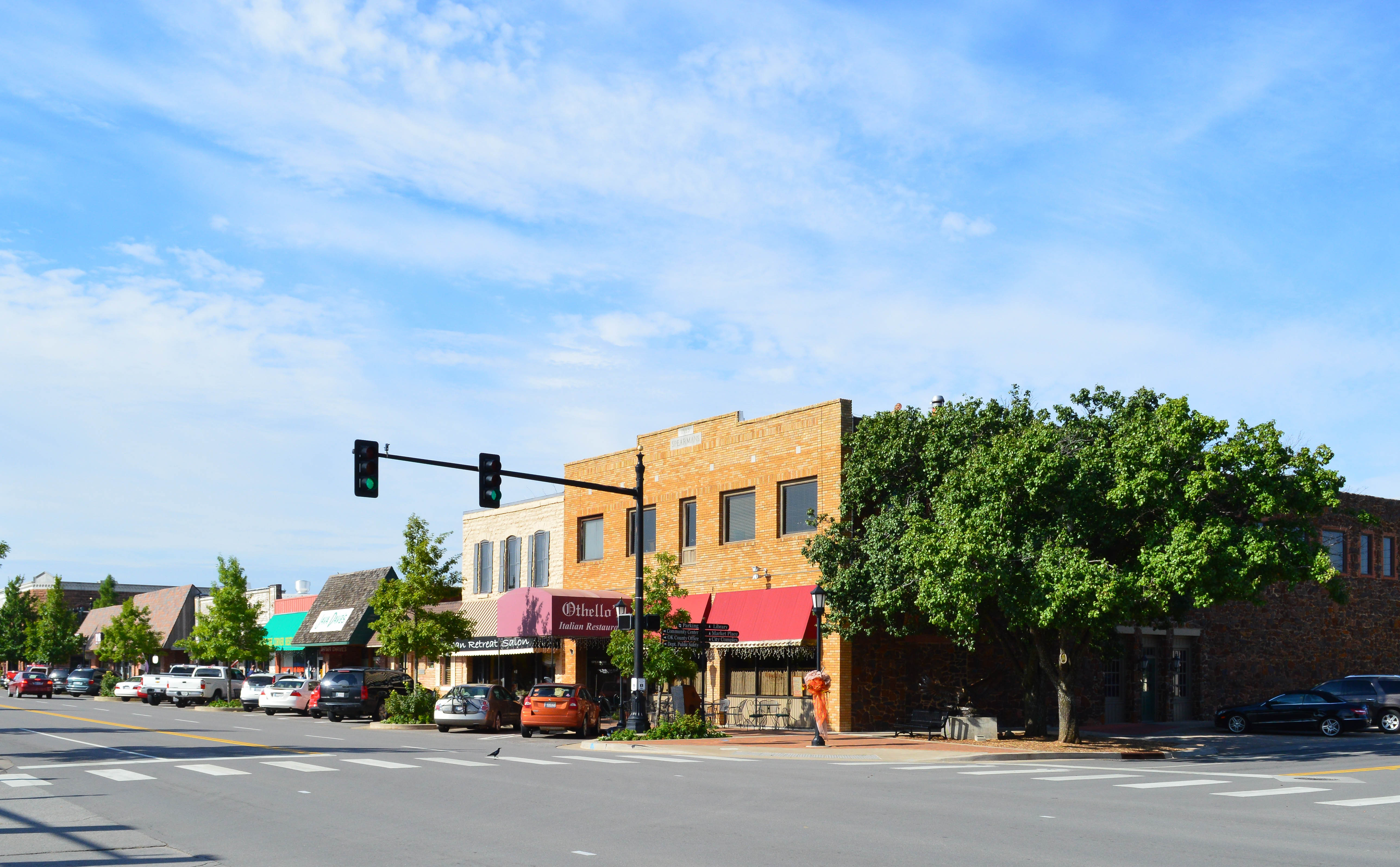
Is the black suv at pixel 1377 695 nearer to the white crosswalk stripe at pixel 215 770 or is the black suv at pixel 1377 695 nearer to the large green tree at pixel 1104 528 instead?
the large green tree at pixel 1104 528

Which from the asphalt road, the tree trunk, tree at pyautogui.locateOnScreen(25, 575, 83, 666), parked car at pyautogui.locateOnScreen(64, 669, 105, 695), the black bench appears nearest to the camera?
the asphalt road

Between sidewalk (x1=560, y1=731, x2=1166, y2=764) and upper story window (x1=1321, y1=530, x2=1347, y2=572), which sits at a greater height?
upper story window (x1=1321, y1=530, x2=1347, y2=572)

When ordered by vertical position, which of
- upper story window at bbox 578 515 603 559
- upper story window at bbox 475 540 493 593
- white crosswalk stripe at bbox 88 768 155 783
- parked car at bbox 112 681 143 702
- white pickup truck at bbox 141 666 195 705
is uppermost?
upper story window at bbox 578 515 603 559

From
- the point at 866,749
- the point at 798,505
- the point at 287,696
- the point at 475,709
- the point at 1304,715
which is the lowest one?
the point at 287,696

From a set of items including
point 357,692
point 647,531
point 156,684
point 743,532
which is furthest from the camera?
point 156,684

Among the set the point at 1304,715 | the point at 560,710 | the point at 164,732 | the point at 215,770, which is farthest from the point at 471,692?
the point at 1304,715

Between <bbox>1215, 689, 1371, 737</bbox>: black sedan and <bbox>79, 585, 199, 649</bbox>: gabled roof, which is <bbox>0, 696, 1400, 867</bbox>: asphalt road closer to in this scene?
<bbox>1215, 689, 1371, 737</bbox>: black sedan

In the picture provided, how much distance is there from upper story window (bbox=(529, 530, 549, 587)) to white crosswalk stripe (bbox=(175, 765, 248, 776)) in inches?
946

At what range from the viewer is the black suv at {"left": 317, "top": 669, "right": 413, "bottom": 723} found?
39125 mm

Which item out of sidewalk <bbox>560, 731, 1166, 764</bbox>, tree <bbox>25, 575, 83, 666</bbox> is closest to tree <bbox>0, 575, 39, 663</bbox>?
tree <bbox>25, 575, 83, 666</bbox>

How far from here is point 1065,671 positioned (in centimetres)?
2805

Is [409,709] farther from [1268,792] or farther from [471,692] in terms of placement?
[1268,792]

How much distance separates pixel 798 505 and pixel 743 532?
Answer: 256 centimetres

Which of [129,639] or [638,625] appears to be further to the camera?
[129,639]
